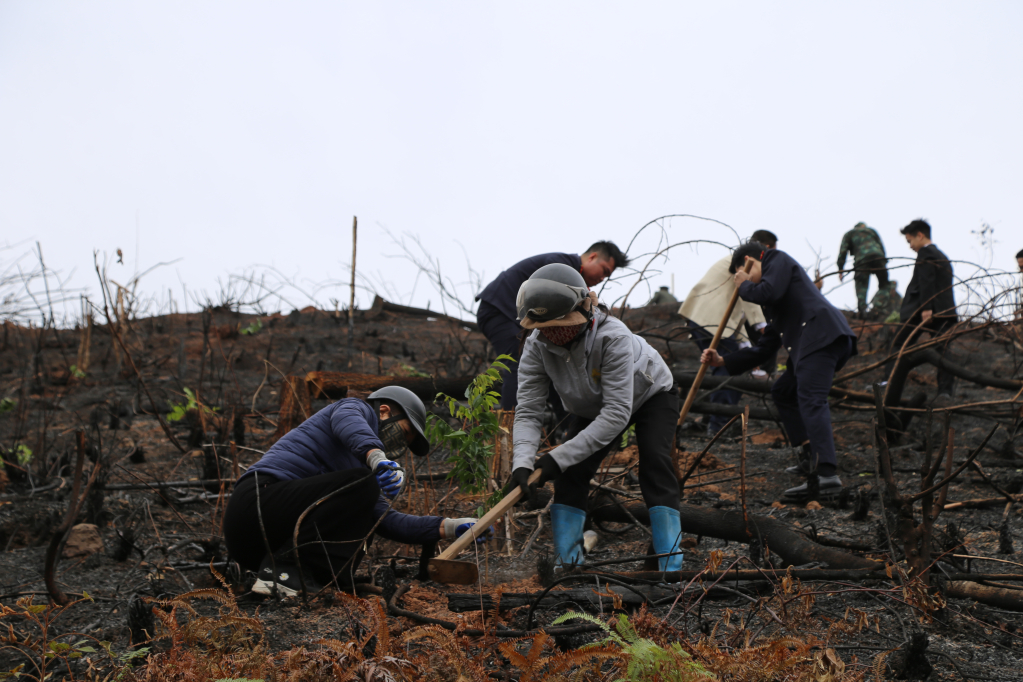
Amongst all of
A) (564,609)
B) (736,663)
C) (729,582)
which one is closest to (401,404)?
(564,609)

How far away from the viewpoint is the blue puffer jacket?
3.07 metres

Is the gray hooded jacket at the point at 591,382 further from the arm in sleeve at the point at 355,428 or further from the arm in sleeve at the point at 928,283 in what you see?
the arm in sleeve at the point at 928,283

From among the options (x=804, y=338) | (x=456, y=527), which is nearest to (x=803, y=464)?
(x=804, y=338)

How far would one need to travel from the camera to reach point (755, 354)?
186 inches

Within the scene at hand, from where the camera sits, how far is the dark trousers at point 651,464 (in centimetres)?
309

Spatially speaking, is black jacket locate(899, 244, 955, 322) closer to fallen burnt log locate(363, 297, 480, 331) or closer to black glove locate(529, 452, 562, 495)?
black glove locate(529, 452, 562, 495)

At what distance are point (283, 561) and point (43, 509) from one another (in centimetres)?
231

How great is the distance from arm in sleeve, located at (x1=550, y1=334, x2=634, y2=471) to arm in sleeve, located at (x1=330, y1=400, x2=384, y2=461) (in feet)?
2.53

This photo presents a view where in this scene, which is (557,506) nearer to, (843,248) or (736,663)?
(736,663)

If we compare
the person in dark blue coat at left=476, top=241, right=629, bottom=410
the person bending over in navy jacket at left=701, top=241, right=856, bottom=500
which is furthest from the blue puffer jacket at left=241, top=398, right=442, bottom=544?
the person bending over in navy jacket at left=701, top=241, right=856, bottom=500

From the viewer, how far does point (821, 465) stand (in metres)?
4.33

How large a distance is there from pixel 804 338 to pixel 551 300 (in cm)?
219

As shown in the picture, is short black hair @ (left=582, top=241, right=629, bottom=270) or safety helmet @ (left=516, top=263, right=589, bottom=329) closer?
safety helmet @ (left=516, top=263, right=589, bottom=329)

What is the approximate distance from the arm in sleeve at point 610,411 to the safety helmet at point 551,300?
0.22 m
